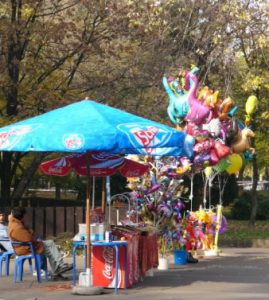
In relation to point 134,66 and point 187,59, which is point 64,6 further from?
point 187,59

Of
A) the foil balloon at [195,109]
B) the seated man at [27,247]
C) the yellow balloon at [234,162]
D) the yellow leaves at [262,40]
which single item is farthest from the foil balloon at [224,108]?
the seated man at [27,247]

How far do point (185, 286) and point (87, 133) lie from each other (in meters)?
3.34

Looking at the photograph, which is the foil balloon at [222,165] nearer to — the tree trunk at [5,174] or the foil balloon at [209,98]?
the foil balloon at [209,98]

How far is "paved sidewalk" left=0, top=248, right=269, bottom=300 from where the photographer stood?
984 cm

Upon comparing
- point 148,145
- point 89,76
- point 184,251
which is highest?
point 89,76

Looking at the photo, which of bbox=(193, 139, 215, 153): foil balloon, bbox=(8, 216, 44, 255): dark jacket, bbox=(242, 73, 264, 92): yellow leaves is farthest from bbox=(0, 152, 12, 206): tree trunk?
bbox=(8, 216, 44, 255): dark jacket

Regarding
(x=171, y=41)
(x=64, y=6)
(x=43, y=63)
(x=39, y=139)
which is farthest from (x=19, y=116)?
(x=39, y=139)

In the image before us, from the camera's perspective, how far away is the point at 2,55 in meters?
18.8

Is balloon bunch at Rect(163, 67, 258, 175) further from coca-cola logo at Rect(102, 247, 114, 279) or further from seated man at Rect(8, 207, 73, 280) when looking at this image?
coca-cola logo at Rect(102, 247, 114, 279)

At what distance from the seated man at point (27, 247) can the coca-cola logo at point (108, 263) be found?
1187 mm

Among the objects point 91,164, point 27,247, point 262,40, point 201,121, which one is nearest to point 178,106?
point 201,121

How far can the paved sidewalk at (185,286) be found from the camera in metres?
9.84

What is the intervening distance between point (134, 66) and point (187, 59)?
5.34ft

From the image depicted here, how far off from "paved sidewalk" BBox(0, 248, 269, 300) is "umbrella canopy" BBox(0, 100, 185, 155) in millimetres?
2168
